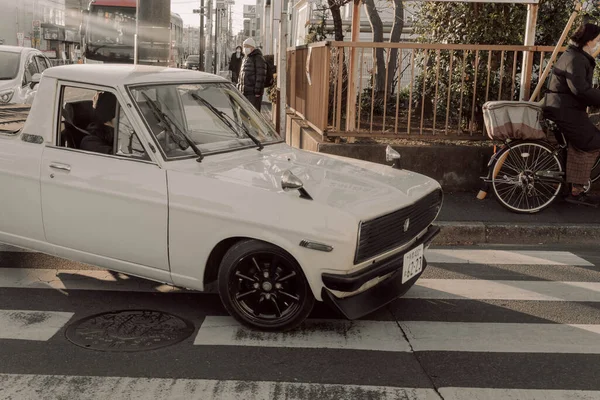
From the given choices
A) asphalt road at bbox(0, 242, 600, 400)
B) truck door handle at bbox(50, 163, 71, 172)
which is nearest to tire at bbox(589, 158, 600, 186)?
asphalt road at bbox(0, 242, 600, 400)

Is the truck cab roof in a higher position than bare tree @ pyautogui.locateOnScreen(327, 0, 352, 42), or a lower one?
lower

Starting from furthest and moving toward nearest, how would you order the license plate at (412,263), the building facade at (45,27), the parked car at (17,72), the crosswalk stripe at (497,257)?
the building facade at (45,27) < the parked car at (17,72) < the crosswalk stripe at (497,257) < the license plate at (412,263)

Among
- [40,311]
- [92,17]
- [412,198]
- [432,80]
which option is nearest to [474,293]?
[412,198]

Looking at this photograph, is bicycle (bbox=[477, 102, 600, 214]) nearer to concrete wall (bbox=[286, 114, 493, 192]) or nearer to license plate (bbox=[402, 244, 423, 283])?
concrete wall (bbox=[286, 114, 493, 192])

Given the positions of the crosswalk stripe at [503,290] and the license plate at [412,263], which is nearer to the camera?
the license plate at [412,263]

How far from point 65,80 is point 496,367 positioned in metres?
3.51

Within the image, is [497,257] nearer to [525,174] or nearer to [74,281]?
[525,174]

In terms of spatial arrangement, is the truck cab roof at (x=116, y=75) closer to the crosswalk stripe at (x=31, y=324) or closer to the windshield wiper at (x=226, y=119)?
the windshield wiper at (x=226, y=119)

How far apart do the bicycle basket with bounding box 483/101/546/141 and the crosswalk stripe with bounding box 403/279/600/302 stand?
2435mm

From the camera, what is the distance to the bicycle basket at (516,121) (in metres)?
7.96

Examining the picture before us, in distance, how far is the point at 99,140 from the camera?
5.14 metres

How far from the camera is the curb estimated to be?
7.49m

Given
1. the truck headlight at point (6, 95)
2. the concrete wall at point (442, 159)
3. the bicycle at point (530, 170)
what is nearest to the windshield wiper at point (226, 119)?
the concrete wall at point (442, 159)

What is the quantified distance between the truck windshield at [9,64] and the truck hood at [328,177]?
9790mm
